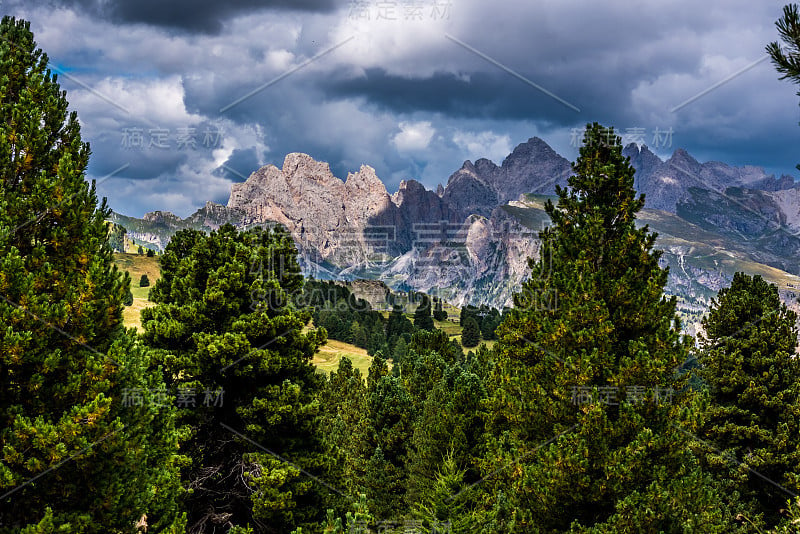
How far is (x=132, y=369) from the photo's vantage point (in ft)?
35.1

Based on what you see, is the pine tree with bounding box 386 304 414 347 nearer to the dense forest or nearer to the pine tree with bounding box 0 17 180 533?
the dense forest

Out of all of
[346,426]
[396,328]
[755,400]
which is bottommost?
[396,328]

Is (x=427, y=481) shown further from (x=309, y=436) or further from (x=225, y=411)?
(x=225, y=411)

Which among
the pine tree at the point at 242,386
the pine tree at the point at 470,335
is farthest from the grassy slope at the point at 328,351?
the pine tree at the point at 242,386

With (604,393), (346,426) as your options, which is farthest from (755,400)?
(346,426)

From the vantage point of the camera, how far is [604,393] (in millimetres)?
15289

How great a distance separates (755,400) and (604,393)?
49.2 feet

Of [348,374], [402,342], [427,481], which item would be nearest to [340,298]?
[402,342]

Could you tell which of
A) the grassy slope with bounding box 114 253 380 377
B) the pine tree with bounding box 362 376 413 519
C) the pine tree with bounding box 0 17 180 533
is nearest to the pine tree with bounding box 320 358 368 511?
the pine tree with bounding box 362 376 413 519

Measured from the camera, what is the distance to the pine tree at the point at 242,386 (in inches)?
746

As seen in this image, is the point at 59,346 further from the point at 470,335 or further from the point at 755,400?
the point at 470,335

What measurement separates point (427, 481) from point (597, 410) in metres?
19.0

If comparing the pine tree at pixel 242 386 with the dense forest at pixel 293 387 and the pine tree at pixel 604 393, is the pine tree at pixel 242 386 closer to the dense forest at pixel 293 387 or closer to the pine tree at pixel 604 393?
the dense forest at pixel 293 387

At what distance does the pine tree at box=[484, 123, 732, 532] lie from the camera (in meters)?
14.2
